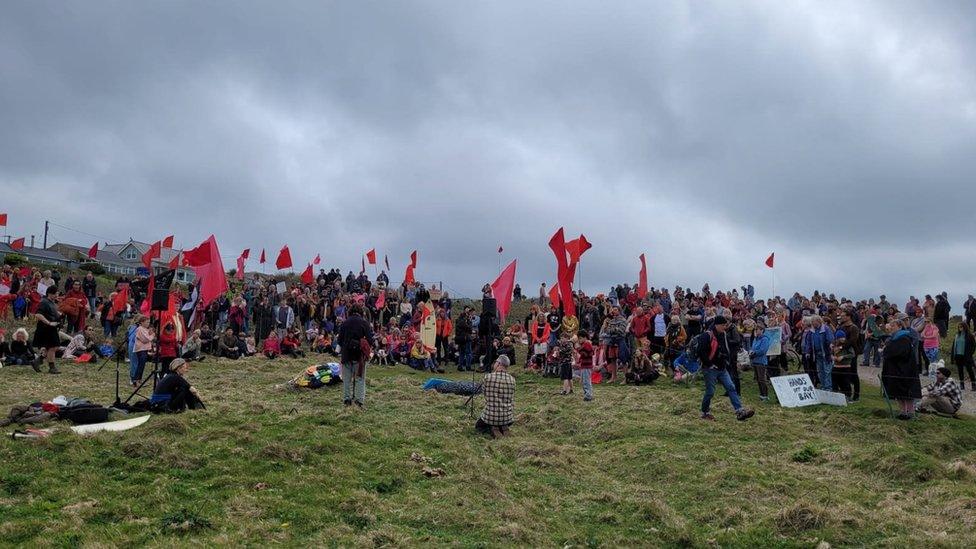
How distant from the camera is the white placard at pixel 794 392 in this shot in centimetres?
1698

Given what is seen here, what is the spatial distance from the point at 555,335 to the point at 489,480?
51.0ft

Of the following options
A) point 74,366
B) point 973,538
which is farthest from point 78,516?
point 74,366

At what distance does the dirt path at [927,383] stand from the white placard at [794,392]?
2.28 m

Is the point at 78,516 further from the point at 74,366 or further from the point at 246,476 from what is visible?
the point at 74,366

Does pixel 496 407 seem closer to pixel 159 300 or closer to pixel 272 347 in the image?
pixel 159 300

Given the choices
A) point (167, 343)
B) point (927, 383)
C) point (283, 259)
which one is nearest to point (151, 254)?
point (283, 259)

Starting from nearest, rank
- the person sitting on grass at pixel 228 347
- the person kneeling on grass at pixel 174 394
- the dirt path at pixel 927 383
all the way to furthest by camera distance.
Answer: the person kneeling on grass at pixel 174 394
the dirt path at pixel 927 383
the person sitting on grass at pixel 228 347

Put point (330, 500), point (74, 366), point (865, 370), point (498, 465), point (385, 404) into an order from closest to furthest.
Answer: point (330, 500), point (498, 465), point (385, 404), point (74, 366), point (865, 370)

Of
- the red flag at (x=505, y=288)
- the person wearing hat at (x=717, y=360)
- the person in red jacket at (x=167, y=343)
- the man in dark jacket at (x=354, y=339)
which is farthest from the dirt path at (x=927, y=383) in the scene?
the person in red jacket at (x=167, y=343)

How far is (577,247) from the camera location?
79.9 ft

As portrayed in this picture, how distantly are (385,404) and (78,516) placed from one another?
28.6ft

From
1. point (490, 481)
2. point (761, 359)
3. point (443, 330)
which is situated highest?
point (443, 330)

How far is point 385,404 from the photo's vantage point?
16.9 meters

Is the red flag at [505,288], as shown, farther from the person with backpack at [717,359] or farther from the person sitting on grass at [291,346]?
the person sitting on grass at [291,346]
